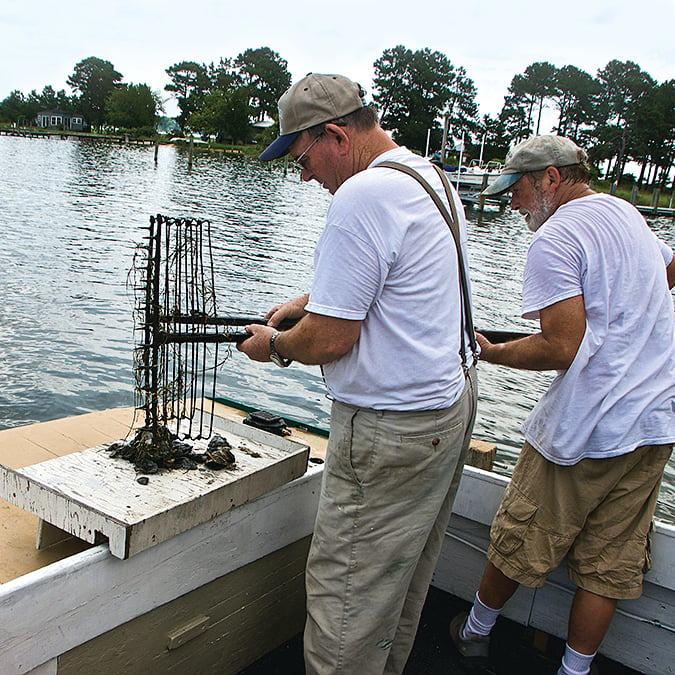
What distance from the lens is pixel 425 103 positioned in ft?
331

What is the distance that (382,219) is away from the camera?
75.4 inches

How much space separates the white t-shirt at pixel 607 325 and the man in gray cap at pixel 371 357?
1.31 feet

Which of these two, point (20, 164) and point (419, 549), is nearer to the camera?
point (419, 549)

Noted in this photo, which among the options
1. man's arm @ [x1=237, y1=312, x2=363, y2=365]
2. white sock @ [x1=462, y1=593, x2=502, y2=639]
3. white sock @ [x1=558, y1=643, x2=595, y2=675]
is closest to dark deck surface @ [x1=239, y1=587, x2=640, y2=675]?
white sock @ [x1=462, y1=593, x2=502, y2=639]

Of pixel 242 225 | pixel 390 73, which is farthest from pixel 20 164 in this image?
pixel 390 73

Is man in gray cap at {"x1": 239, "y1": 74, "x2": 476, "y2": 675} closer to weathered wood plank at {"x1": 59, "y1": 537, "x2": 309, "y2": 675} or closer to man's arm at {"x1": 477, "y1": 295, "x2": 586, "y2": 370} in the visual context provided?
man's arm at {"x1": 477, "y1": 295, "x2": 586, "y2": 370}

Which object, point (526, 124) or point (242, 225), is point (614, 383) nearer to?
point (242, 225)

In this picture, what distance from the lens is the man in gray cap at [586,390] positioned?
243 cm

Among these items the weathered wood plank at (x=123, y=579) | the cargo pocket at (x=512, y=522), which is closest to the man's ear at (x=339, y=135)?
the weathered wood plank at (x=123, y=579)

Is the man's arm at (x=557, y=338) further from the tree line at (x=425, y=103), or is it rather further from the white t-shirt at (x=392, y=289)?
the tree line at (x=425, y=103)

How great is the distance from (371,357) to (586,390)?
929 mm

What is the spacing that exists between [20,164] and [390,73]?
68.9m

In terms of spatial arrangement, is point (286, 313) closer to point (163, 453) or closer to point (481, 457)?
point (163, 453)

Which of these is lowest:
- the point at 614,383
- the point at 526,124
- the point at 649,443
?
the point at 649,443
